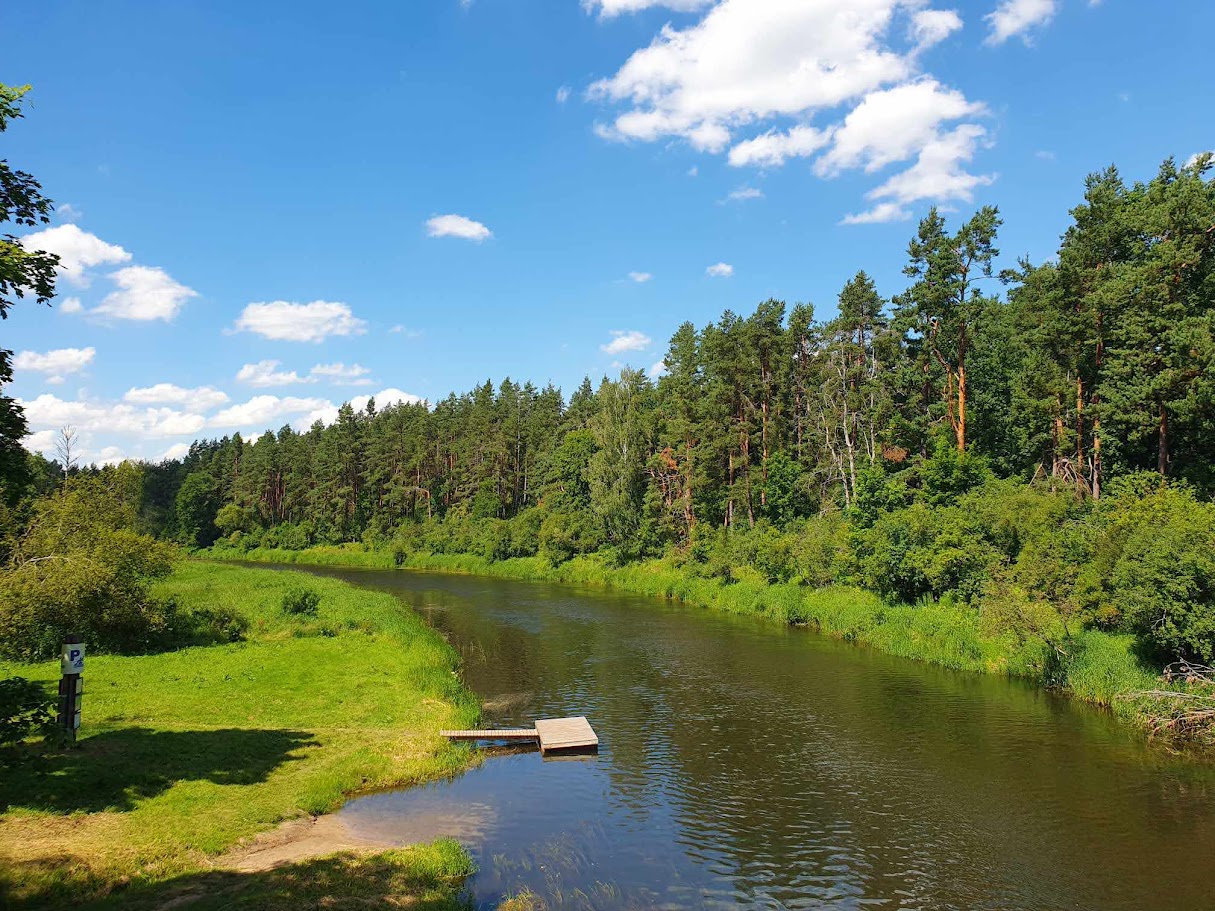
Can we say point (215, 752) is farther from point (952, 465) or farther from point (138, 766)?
point (952, 465)

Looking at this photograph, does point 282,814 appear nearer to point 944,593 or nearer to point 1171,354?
point 944,593

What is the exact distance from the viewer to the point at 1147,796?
19.7 m

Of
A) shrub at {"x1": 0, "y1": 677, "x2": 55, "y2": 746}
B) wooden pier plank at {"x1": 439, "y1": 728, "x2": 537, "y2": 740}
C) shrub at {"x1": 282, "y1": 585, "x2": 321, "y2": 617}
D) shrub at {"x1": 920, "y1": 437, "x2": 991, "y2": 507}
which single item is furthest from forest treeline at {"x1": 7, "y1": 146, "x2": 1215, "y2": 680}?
wooden pier plank at {"x1": 439, "y1": 728, "x2": 537, "y2": 740}

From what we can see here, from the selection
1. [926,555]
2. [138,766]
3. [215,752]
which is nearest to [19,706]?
[138,766]

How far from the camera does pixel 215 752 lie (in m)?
18.9

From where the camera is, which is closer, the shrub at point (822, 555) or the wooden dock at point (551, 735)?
the wooden dock at point (551, 735)

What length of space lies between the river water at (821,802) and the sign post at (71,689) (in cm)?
693

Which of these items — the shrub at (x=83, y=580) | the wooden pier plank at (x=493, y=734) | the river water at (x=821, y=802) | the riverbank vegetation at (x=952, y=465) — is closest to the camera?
the river water at (x=821, y=802)

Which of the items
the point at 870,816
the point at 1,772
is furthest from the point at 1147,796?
the point at 1,772

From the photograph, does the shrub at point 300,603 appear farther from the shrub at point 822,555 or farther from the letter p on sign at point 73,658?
the shrub at point 822,555

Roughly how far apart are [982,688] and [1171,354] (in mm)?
19430

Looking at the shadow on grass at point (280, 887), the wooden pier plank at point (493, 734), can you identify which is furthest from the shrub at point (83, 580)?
the shadow on grass at point (280, 887)

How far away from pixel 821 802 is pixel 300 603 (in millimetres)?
32803

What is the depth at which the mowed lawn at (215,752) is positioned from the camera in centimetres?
1320
